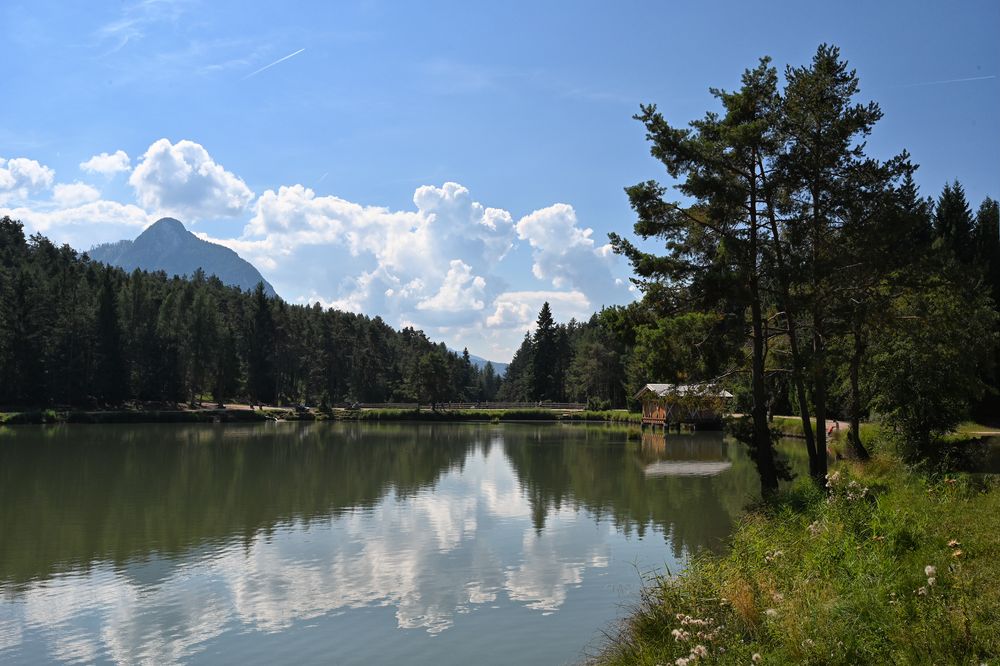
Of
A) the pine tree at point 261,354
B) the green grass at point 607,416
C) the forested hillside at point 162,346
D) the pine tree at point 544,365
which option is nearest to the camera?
the forested hillside at point 162,346

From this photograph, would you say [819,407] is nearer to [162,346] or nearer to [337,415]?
[337,415]

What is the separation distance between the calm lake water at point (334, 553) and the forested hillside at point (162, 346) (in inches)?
1825

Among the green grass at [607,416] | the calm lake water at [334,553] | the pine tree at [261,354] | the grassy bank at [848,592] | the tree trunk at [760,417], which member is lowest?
the calm lake water at [334,553]

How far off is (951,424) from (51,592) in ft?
79.8

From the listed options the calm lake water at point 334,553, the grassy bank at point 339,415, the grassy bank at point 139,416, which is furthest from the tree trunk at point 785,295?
the grassy bank at point 139,416

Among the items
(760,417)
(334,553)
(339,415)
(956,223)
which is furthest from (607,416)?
(334,553)

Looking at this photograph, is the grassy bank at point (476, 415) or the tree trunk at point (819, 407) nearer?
the tree trunk at point (819, 407)

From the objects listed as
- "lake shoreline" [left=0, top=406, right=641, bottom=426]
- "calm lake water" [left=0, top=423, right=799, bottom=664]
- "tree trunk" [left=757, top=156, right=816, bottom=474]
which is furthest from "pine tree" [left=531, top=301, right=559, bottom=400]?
"tree trunk" [left=757, top=156, right=816, bottom=474]

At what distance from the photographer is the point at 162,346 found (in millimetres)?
87312

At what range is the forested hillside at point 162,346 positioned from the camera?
249 ft

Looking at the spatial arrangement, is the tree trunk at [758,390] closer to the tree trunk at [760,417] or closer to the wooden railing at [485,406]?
the tree trunk at [760,417]

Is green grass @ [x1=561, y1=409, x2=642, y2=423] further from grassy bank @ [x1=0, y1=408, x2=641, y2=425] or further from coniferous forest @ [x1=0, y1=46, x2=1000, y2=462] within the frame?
coniferous forest @ [x1=0, y1=46, x2=1000, y2=462]

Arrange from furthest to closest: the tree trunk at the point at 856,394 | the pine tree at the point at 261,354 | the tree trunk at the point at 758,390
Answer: the pine tree at the point at 261,354 < the tree trunk at the point at 856,394 < the tree trunk at the point at 758,390

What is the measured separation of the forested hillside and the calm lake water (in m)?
46.4
